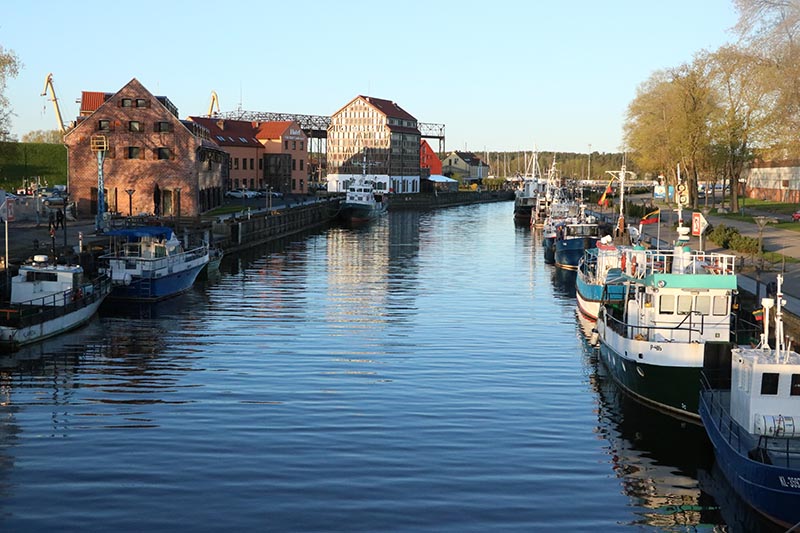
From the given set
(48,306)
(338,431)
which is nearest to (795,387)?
(338,431)

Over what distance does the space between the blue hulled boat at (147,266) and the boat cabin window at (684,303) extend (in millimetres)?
32782

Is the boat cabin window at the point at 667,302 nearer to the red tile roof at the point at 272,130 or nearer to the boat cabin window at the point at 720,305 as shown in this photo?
the boat cabin window at the point at 720,305

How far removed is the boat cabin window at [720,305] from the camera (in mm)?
33656

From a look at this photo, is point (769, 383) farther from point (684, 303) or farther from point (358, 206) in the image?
point (358, 206)

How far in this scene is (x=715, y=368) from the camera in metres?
30.7

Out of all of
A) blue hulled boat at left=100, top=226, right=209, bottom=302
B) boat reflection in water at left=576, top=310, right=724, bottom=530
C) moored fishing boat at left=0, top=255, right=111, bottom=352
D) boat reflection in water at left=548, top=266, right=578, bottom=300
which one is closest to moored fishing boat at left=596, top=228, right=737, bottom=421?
boat reflection in water at left=576, top=310, right=724, bottom=530

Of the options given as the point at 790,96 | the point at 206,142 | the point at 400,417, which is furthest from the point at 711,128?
the point at 400,417

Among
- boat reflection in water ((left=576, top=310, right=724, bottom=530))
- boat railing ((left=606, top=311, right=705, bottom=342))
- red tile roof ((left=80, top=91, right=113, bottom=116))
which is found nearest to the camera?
boat reflection in water ((left=576, top=310, right=724, bottom=530))

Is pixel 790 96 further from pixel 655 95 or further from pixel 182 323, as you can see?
pixel 655 95

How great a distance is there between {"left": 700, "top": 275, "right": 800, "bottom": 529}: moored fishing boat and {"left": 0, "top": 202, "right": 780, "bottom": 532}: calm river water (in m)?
1.25

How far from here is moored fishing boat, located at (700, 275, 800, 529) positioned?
74.6 feet

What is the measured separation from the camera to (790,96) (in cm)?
6688

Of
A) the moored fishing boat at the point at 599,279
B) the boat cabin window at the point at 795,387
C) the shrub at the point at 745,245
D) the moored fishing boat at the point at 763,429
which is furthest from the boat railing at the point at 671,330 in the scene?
the shrub at the point at 745,245

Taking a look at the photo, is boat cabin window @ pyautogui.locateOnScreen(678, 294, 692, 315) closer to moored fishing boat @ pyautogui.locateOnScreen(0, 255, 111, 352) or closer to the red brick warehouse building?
moored fishing boat @ pyautogui.locateOnScreen(0, 255, 111, 352)
